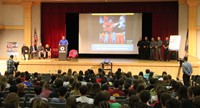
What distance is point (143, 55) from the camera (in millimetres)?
17906

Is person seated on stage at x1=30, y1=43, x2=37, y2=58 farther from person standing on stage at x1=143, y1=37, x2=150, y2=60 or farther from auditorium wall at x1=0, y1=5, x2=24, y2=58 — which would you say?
person standing on stage at x1=143, y1=37, x2=150, y2=60

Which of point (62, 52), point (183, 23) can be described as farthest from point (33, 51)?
point (183, 23)

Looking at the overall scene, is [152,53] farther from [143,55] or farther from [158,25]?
[158,25]

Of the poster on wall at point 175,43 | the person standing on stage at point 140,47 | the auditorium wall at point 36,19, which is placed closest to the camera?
the poster on wall at point 175,43

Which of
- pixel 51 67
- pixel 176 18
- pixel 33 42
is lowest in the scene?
pixel 51 67

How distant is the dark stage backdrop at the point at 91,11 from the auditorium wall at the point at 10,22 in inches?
53.4

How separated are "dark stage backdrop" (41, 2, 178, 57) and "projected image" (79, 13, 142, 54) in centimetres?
44

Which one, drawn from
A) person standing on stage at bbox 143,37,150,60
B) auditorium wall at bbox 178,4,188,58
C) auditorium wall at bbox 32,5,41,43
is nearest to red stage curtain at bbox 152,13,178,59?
auditorium wall at bbox 178,4,188,58

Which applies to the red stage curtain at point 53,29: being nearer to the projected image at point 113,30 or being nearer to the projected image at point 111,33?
the projected image at point 111,33

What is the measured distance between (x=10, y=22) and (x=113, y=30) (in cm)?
616

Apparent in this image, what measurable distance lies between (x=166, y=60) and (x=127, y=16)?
386 centimetres

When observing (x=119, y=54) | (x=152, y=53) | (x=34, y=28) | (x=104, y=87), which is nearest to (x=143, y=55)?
(x=152, y=53)

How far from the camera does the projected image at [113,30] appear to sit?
1884cm

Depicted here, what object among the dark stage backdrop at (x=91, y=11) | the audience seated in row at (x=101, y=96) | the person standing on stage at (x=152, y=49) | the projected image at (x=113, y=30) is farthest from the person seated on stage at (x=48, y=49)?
the audience seated in row at (x=101, y=96)
